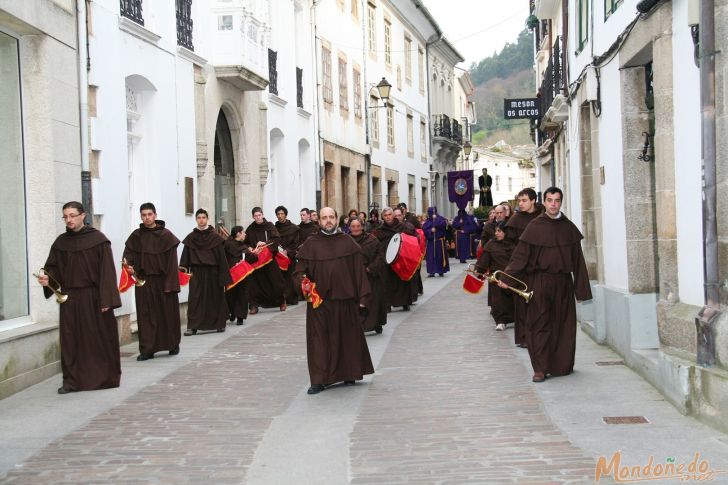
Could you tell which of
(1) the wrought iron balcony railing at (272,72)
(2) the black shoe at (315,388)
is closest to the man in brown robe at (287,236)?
(1) the wrought iron balcony railing at (272,72)

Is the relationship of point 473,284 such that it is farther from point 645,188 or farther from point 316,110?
point 316,110

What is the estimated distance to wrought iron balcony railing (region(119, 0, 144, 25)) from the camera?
14196 mm

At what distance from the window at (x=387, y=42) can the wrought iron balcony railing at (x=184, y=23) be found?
60.6 ft

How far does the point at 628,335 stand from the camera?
9.86 m

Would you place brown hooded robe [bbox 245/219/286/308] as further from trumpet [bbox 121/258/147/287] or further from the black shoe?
the black shoe

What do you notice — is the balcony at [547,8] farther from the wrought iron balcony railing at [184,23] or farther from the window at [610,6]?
the window at [610,6]

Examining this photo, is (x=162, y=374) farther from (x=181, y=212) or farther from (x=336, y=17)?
(x=336, y=17)

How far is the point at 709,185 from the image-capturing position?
7.34m

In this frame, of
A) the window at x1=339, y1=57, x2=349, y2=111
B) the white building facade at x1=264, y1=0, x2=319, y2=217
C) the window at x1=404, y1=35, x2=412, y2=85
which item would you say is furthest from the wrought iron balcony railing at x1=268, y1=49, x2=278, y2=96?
the window at x1=404, y1=35, x2=412, y2=85

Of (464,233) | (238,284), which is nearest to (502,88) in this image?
(464,233)

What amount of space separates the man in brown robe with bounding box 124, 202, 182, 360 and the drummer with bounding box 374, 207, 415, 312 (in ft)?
16.3

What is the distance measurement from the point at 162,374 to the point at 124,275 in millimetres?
1502

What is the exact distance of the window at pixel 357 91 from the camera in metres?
30.7

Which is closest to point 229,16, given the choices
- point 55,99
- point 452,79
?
point 55,99
